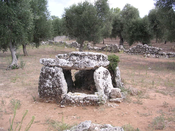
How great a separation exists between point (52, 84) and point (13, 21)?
6.71 meters

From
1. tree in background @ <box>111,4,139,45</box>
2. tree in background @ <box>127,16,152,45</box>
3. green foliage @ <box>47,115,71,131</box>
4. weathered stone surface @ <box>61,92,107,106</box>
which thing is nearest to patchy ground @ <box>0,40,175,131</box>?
green foliage @ <box>47,115,71,131</box>

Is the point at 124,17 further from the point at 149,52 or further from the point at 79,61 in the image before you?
the point at 79,61

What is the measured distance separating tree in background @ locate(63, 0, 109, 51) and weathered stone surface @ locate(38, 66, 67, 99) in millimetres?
12211

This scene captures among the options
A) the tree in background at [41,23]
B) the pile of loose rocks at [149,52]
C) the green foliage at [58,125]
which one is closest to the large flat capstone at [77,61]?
the green foliage at [58,125]

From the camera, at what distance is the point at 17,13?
10.7 m

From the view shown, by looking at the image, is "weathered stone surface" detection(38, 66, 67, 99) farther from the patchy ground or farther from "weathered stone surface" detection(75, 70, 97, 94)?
"weathered stone surface" detection(75, 70, 97, 94)

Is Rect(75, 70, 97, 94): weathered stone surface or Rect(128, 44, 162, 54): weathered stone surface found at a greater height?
Rect(128, 44, 162, 54): weathered stone surface

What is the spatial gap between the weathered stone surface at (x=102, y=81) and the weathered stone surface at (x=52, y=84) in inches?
46.5

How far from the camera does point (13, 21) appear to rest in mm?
10273

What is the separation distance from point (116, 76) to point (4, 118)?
4505 mm

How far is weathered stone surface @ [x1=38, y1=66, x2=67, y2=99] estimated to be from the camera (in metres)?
5.62

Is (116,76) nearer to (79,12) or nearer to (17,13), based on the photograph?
(17,13)

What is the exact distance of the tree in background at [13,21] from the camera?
402 inches

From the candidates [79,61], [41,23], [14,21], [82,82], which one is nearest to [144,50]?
[41,23]
